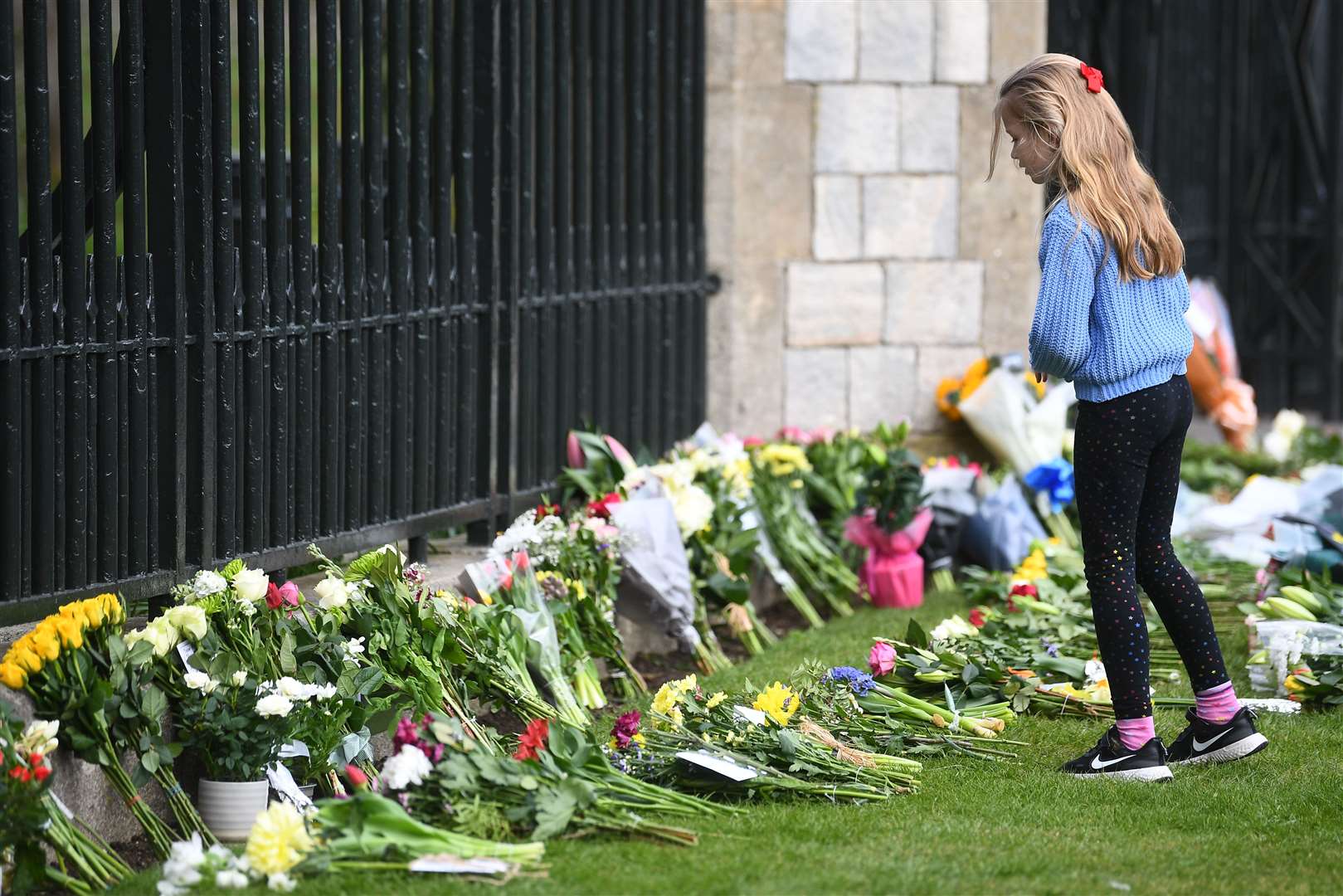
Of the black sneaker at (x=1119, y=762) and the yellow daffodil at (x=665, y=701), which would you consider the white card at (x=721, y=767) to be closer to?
the yellow daffodil at (x=665, y=701)

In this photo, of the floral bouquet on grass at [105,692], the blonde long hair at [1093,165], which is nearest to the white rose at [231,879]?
the floral bouquet on grass at [105,692]

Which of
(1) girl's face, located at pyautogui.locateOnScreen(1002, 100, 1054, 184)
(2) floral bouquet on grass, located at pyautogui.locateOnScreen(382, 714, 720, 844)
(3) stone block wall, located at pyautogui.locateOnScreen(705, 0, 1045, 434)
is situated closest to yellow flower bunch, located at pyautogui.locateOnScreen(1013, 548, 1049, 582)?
(3) stone block wall, located at pyautogui.locateOnScreen(705, 0, 1045, 434)

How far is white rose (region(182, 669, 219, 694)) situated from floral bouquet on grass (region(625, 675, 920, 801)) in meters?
0.93

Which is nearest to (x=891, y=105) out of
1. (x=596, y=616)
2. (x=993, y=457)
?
(x=993, y=457)

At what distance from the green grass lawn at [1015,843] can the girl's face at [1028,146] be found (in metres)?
1.40

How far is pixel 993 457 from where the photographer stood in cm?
748

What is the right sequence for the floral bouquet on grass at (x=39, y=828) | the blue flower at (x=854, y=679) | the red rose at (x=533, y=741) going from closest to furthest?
the floral bouquet on grass at (x=39, y=828) → the red rose at (x=533, y=741) → the blue flower at (x=854, y=679)

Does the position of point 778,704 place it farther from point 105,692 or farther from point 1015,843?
point 105,692

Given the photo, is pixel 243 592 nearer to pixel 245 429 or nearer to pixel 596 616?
pixel 245 429

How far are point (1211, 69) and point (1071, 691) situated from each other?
8017mm

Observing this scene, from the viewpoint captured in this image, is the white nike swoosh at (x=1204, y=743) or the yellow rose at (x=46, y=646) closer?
the yellow rose at (x=46, y=646)

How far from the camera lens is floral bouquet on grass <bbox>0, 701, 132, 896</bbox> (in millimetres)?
3188

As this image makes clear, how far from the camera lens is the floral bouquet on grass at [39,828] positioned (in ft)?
10.5

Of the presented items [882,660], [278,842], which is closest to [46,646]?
[278,842]
